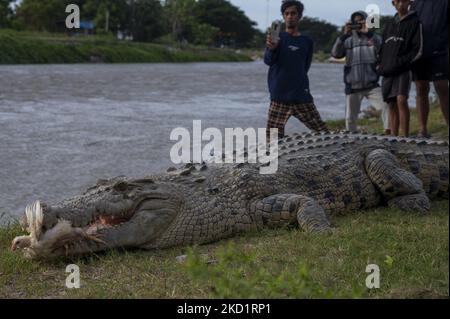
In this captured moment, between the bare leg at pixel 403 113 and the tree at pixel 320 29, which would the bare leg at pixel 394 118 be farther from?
the tree at pixel 320 29

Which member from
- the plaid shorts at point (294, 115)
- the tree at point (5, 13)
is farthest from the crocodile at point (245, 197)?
the tree at point (5, 13)

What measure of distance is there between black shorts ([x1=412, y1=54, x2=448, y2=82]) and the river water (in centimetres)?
300

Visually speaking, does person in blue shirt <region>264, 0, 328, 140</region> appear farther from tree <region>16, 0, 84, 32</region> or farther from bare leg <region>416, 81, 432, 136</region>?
tree <region>16, 0, 84, 32</region>

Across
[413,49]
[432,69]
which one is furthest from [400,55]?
[432,69]

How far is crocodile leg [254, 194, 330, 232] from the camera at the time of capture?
4.23 meters

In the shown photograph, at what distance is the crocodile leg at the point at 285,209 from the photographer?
423cm

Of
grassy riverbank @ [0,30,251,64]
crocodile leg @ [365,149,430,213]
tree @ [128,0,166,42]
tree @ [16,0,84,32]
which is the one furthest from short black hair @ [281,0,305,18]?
tree @ [128,0,166,42]

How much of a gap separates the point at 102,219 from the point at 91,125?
6903 millimetres

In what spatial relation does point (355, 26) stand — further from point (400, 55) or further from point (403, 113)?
point (403, 113)

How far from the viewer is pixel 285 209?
4.27 meters

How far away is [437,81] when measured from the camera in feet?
21.3

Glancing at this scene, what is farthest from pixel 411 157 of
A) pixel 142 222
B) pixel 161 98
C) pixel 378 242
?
pixel 161 98
